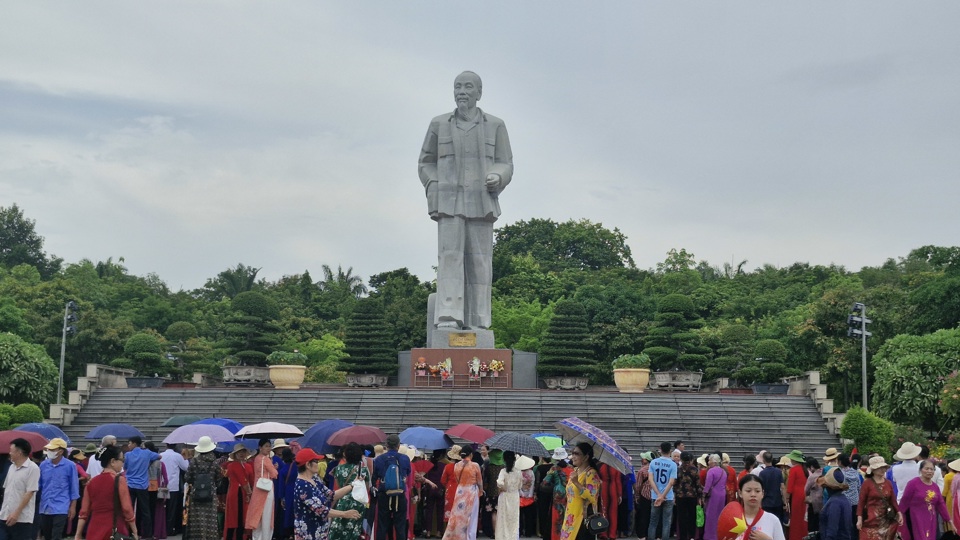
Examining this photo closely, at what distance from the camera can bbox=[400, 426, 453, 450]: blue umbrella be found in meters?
13.9

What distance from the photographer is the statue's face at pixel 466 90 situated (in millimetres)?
25844

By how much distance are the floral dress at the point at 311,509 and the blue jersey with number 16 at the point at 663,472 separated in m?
5.15

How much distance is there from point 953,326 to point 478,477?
71.0 feet

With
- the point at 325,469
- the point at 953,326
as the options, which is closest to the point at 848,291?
the point at 953,326

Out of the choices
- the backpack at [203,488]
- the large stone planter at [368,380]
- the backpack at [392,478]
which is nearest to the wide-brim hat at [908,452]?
the backpack at [392,478]

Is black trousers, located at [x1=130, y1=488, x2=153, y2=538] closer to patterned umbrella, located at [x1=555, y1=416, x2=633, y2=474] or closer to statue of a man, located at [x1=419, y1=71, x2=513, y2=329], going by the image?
patterned umbrella, located at [x1=555, y1=416, x2=633, y2=474]

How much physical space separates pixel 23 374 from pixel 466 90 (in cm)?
1129

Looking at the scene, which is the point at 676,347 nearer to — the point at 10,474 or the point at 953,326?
the point at 953,326

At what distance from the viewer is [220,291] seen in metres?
55.9

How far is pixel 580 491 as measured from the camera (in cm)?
982

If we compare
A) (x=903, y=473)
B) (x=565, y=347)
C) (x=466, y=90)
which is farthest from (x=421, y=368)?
(x=903, y=473)

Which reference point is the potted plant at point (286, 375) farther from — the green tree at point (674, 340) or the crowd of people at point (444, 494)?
the green tree at point (674, 340)

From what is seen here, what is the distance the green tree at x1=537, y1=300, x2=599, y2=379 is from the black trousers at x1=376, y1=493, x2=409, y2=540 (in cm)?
1764

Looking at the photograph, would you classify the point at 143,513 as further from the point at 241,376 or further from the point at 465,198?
the point at 241,376
